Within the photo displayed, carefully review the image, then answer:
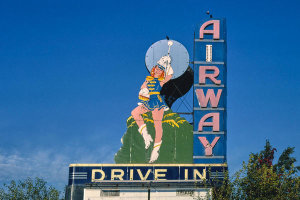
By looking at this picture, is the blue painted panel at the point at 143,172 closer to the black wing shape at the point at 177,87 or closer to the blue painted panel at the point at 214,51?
the black wing shape at the point at 177,87

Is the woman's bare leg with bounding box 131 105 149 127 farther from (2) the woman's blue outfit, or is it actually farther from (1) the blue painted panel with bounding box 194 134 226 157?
(1) the blue painted panel with bounding box 194 134 226 157

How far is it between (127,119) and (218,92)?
10795 mm

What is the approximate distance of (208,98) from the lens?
213 ft

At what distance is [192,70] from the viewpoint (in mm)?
68312

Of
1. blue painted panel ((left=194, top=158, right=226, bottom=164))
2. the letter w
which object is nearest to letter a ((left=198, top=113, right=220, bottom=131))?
the letter w

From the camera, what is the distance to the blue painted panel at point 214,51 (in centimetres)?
6612

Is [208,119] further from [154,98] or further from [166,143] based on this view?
[154,98]

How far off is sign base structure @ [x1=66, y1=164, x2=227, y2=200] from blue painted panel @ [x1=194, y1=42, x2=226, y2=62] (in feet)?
42.3

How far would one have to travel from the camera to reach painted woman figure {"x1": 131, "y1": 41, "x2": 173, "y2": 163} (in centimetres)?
6444

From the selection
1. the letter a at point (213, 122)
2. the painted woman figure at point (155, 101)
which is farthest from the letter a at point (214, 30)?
the letter a at point (213, 122)

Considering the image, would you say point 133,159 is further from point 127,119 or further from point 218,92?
point 218,92

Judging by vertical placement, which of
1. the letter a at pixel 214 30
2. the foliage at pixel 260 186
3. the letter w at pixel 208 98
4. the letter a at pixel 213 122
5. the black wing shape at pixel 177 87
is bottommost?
the foliage at pixel 260 186

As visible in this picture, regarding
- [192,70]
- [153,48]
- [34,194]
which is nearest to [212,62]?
[192,70]

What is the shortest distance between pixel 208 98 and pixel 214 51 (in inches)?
226
